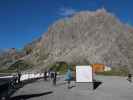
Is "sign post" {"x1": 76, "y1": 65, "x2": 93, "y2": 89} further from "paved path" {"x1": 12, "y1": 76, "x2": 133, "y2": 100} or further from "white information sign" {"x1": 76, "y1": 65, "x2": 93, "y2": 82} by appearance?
"paved path" {"x1": 12, "y1": 76, "x2": 133, "y2": 100}

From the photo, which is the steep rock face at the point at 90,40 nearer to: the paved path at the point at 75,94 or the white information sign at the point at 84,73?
the white information sign at the point at 84,73

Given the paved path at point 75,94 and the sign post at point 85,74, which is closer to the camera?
the paved path at point 75,94

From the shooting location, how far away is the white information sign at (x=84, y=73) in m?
26.2

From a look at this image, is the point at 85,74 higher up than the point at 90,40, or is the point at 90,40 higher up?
the point at 90,40

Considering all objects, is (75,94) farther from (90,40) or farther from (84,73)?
(90,40)

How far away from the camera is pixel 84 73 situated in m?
26.5

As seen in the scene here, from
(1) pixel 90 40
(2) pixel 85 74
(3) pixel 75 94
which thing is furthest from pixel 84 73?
(1) pixel 90 40

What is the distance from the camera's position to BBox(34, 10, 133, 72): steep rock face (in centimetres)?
11794

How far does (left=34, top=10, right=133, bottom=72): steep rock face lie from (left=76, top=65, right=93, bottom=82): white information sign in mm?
87076

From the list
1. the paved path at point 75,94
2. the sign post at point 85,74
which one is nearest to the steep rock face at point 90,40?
the sign post at point 85,74

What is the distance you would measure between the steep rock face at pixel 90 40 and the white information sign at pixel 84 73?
286 ft

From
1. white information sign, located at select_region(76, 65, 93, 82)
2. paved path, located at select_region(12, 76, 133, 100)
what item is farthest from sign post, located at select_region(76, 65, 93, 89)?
paved path, located at select_region(12, 76, 133, 100)

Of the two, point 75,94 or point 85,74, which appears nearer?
point 75,94

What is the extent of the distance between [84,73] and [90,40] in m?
101
